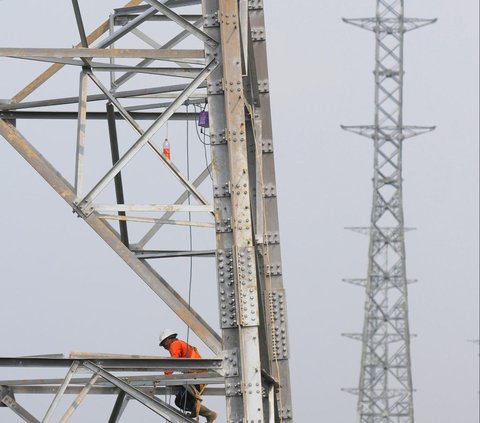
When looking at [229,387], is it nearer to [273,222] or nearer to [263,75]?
[273,222]

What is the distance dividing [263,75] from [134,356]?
17.5ft

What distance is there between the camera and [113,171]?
19.5m

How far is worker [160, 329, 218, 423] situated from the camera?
2255 centimetres

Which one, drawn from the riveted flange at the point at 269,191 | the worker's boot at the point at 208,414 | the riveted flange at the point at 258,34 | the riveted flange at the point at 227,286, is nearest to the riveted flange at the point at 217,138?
the riveted flange at the point at 227,286

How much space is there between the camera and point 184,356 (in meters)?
22.5

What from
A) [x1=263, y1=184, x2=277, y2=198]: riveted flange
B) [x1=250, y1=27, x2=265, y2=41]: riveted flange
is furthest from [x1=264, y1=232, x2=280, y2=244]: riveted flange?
[x1=250, y1=27, x2=265, y2=41]: riveted flange

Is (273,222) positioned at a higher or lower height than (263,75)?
lower

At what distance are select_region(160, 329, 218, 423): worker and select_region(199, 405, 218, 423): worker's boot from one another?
295 millimetres

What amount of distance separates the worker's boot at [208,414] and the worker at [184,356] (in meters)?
0.29

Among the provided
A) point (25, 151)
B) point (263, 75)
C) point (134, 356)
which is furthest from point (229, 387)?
point (263, 75)

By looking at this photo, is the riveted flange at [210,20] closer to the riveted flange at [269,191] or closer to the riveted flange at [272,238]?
the riveted flange at [269,191]

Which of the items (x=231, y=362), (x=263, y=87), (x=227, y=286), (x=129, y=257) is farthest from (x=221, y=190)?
(x=263, y=87)

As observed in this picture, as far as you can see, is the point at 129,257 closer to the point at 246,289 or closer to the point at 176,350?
the point at 246,289

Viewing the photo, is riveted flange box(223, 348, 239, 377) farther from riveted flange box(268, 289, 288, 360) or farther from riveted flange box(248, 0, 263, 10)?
riveted flange box(248, 0, 263, 10)
